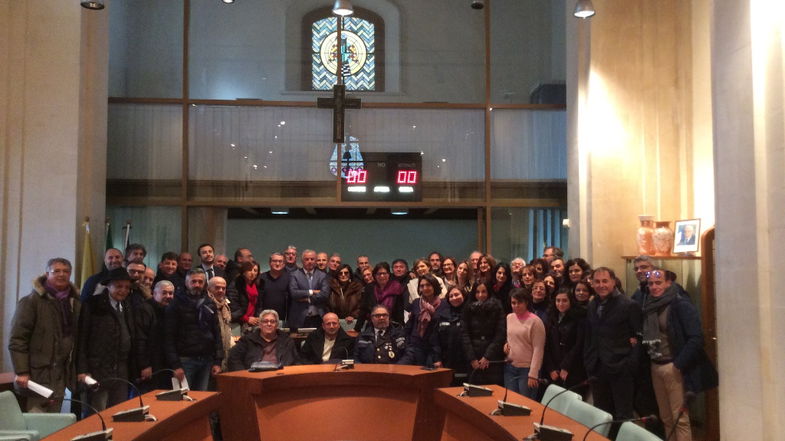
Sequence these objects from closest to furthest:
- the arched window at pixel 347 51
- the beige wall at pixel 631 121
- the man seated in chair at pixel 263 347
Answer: the man seated in chair at pixel 263 347
the beige wall at pixel 631 121
the arched window at pixel 347 51

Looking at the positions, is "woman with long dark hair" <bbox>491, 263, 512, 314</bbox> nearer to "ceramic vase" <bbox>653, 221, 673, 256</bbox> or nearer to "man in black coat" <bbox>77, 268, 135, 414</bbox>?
"ceramic vase" <bbox>653, 221, 673, 256</bbox>

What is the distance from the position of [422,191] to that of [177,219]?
307cm

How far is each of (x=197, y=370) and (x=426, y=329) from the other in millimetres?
1994

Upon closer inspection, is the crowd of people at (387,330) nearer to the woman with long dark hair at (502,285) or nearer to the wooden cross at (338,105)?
the woman with long dark hair at (502,285)

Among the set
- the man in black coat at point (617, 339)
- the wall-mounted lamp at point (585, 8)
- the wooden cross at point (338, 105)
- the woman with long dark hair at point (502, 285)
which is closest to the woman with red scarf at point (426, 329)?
the woman with long dark hair at point (502, 285)

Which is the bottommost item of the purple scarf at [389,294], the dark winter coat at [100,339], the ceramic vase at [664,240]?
the dark winter coat at [100,339]

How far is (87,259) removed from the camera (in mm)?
8391

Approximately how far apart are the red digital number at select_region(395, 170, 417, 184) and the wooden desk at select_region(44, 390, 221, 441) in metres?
5.25

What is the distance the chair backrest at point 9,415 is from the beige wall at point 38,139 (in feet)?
11.4

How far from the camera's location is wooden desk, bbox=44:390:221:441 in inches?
165

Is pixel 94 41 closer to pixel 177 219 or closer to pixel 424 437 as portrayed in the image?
pixel 177 219

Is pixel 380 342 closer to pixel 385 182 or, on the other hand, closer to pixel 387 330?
pixel 387 330

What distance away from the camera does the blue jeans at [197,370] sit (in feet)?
22.1

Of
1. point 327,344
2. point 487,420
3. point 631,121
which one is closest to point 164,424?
point 487,420
